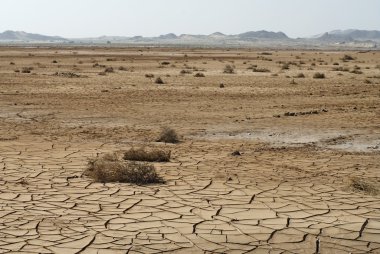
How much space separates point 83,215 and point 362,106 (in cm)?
1466

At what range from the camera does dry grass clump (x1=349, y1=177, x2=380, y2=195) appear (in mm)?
8617

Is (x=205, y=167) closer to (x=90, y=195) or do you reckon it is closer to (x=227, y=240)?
(x=90, y=195)

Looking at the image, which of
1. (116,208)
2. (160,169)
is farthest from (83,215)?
(160,169)

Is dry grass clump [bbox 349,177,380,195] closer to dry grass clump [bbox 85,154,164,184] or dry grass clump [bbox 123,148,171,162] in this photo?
dry grass clump [bbox 85,154,164,184]

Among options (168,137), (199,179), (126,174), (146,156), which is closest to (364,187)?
(199,179)

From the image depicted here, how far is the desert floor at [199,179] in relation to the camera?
6445mm

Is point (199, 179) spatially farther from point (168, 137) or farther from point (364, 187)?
point (168, 137)

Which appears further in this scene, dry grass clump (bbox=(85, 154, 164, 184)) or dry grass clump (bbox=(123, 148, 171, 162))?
dry grass clump (bbox=(123, 148, 171, 162))

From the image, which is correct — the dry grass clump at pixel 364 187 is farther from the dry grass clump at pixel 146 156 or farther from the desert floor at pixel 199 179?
the dry grass clump at pixel 146 156

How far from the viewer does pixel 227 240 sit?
6398 millimetres

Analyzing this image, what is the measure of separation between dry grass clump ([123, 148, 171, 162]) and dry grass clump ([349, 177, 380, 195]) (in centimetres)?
366

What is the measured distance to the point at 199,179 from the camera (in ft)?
30.5

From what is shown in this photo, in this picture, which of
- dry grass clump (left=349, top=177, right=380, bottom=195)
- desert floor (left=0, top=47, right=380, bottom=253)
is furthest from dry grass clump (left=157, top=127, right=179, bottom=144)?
dry grass clump (left=349, top=177, right=380, bottom=195)

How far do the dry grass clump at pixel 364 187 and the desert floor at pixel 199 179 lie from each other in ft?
0.09
